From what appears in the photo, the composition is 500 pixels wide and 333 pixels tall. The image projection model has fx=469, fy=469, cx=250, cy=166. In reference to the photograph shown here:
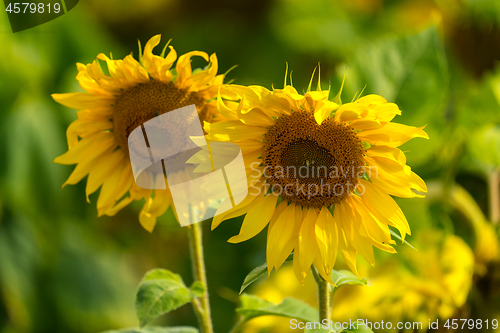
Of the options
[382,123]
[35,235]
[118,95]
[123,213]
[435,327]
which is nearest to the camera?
[382,123]

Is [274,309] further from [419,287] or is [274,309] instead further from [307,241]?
[419,287]

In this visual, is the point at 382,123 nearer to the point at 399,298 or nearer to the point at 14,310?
the point at 399,298

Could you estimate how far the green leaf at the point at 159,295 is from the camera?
0.41 m

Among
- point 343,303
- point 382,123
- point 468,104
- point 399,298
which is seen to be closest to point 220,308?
point 343,303

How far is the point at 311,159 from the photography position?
1.41 feet

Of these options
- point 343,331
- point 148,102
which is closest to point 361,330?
point 343,331

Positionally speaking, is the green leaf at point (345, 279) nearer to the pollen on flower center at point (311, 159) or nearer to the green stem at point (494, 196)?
the pollen on flower center at point (311, 159)

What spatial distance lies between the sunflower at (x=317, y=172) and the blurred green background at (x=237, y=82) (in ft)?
0.94

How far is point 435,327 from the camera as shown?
608 mm

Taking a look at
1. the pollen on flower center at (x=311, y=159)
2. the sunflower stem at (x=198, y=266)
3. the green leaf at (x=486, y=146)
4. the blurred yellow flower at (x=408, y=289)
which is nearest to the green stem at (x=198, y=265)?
the sunflower stem at (x=198, y=266)

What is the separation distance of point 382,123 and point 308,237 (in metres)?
0.12

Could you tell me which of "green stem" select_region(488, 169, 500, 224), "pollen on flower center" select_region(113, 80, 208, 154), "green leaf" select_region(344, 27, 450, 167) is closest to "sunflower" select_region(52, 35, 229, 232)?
"pollen on flower center" select_region(113, 80, 208, 154)

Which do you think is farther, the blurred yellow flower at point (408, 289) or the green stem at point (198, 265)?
the blurred yellow flower at point (408, 289)

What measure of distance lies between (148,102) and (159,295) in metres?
0.19
